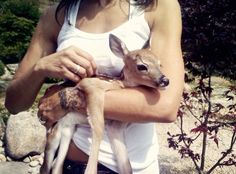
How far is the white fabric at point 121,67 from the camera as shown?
223 centimetres

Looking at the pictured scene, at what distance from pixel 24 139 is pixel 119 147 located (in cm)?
486

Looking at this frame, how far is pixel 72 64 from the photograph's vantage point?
219 cm

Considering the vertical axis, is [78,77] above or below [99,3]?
below

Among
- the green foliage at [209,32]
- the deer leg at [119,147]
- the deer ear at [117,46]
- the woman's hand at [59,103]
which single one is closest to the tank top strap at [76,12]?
the deer ear at [117,46]

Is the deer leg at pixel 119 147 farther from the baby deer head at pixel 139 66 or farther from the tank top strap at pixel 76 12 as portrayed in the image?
the tank top strap at pixel 76 12

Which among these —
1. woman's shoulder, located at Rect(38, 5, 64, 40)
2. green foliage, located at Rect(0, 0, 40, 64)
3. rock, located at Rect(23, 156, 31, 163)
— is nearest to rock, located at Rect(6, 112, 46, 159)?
rock, located at Rect(23, 156, 31, 163)

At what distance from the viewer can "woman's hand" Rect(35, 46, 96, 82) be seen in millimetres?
2176

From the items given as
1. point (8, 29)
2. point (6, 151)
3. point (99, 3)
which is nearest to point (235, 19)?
point (99, 3)

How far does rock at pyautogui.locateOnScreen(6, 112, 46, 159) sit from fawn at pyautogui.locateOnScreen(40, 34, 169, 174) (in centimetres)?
472

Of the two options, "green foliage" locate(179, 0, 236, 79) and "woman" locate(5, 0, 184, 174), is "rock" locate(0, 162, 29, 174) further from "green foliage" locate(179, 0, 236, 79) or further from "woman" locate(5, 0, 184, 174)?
"woman" locate(5, 0, 184, 174)

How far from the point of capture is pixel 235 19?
4820 mm

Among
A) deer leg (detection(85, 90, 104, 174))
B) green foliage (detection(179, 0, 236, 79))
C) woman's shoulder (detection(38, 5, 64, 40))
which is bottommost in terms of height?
green foliage (detection(179, 0, 236, 79))

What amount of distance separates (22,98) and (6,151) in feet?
15.2

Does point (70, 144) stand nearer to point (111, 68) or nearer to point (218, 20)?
point (111, 68)
